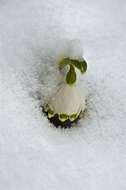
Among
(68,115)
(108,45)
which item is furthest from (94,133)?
(108,45)

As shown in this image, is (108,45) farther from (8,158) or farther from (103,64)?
(8,158)

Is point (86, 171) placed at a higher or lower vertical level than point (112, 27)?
lower

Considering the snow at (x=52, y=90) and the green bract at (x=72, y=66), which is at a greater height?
the green bract at (x=72, y=66)

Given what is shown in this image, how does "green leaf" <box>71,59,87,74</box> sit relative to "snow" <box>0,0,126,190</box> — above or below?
above

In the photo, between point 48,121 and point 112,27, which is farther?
point 112,27

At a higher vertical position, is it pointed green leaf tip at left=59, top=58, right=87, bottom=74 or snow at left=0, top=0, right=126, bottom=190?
pointed green leaf tip at left=59, top=58, right=87, bottom=74

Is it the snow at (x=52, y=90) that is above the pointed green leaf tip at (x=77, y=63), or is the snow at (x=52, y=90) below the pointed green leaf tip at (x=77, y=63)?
below

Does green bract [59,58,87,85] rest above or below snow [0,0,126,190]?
above

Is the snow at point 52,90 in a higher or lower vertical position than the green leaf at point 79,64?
lower
